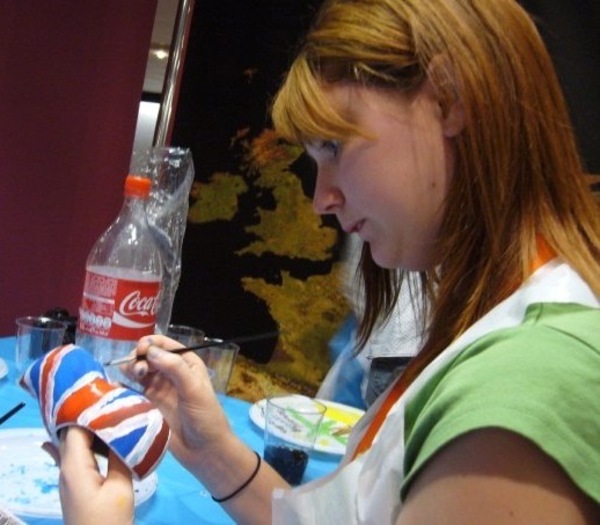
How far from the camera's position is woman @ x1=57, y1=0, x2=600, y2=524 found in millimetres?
518

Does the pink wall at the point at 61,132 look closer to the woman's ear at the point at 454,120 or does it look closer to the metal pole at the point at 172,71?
the metal pole at the point at 172,71

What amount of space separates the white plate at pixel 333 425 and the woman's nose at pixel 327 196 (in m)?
0.59

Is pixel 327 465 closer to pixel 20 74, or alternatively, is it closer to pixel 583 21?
pixel 583 21

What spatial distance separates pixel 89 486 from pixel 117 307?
1.65 ft

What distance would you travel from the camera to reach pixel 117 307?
1.14 metres

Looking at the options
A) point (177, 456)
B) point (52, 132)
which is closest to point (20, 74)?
point (52, 132)

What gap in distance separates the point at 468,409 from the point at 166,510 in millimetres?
588

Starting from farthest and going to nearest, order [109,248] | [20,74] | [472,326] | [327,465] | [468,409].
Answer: [20,74]
[109,248]
[327,465]
[472,326]
[468,409]

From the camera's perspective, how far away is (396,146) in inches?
28.0

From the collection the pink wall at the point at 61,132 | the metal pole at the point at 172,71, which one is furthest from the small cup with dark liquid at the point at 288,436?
the pink wall at the point at 61,132

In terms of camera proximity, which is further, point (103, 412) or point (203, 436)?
point (203, 436)

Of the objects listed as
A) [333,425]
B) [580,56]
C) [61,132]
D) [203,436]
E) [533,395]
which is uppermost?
[580,56]

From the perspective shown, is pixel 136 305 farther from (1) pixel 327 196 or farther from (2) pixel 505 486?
(2) pixel 505 486

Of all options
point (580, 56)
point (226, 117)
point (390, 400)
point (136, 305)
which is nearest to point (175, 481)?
point (136, 305)
